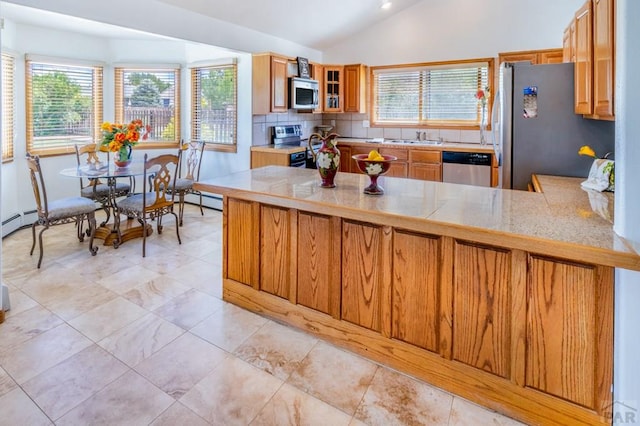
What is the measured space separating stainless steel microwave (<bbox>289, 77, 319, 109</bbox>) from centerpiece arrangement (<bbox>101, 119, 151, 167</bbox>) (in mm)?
2113

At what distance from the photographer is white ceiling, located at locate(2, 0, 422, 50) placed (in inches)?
167

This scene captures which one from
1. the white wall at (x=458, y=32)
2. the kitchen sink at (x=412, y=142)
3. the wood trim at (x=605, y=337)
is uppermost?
the white wall at (x=458, y=32)

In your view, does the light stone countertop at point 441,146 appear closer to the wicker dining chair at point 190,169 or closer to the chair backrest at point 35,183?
the wicker dining chair at point 190,169

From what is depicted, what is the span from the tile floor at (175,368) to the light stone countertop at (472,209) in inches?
34.2

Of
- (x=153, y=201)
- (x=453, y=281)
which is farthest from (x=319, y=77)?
(x=453, y=281)

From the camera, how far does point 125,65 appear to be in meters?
5.58

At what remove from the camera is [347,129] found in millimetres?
6754

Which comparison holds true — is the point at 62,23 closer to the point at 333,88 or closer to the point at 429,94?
the point at 333,88

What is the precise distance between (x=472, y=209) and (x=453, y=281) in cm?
38

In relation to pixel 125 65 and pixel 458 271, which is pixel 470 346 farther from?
pixel 125 65

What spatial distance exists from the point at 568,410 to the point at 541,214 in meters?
0.88

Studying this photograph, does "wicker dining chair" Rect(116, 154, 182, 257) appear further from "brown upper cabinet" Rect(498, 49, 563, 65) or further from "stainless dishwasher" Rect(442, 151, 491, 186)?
"brown upper cabinet" Rect(498, 49, 563, 65)

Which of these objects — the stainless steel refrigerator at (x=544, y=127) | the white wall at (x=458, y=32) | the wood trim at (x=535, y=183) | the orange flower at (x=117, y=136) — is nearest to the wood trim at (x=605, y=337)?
the wood trim at (x=535, y=183)

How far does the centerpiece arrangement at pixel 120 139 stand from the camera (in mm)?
4055
